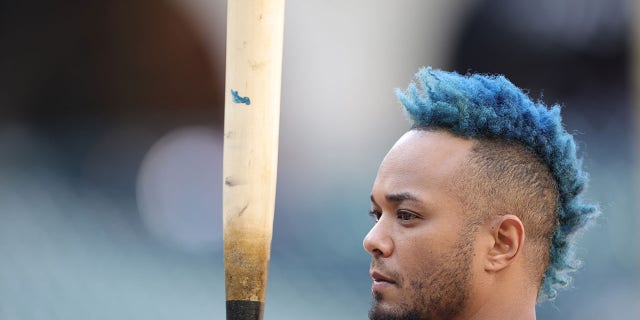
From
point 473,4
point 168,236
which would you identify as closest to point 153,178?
point 168,236

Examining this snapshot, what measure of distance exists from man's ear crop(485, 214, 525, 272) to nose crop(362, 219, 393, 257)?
0.30 meters

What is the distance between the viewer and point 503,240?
2.82 m

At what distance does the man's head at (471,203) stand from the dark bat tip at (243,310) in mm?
360

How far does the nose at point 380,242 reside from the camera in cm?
279

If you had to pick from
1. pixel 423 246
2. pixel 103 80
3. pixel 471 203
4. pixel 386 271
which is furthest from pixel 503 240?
pixel 103 80

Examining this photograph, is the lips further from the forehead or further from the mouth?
the forehead

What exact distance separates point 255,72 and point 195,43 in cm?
583

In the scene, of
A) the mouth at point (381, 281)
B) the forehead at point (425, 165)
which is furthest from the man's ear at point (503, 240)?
the mouth at point (381, 281)

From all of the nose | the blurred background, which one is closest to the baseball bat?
the nose

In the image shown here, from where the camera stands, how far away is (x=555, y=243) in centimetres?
300

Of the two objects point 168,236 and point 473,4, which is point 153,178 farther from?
point 473,4

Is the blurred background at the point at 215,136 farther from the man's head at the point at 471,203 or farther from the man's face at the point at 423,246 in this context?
the man's face at the point at 423,246

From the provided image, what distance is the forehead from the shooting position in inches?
111

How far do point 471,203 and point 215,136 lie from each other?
5.46 metres
